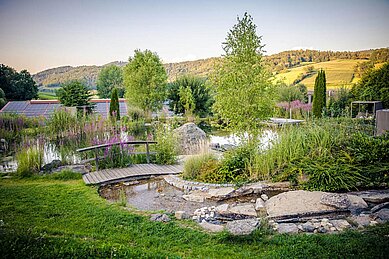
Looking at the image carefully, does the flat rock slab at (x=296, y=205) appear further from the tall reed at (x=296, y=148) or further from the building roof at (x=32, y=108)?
the building roof at (x=32, y=108)

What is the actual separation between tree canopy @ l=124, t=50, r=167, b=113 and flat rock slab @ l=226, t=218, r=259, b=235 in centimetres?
1386

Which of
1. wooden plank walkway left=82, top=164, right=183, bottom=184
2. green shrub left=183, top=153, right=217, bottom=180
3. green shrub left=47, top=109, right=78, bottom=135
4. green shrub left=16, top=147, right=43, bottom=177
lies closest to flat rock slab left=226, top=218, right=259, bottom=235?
green shrub left=183, top=153, right=217, bottom=180

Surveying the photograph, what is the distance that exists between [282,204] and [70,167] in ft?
15.5

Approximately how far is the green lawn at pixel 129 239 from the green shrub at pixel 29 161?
1.93 metres

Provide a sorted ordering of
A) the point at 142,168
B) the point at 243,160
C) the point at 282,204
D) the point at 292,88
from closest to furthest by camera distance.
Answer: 1. the point at 282,204
2. the point at 243,160
3. the point at 142,168
4. the point at 292,88

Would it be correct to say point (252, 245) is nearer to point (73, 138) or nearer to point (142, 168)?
point (142, 168)

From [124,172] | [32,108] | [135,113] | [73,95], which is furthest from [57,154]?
[32,108]

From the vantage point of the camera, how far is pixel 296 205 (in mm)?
4312

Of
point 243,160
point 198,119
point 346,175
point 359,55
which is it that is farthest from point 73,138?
point 359,55

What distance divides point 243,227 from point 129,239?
125 cm

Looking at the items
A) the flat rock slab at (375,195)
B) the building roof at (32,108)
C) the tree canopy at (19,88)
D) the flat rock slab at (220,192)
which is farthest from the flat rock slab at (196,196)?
the building roof at (32,108)

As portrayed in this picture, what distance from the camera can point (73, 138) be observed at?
9.23m

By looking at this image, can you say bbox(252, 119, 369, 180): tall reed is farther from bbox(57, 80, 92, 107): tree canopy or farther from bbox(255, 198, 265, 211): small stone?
bbox(57, 80, 92, 107): tree canopy

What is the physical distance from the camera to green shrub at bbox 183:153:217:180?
20.4 feet
